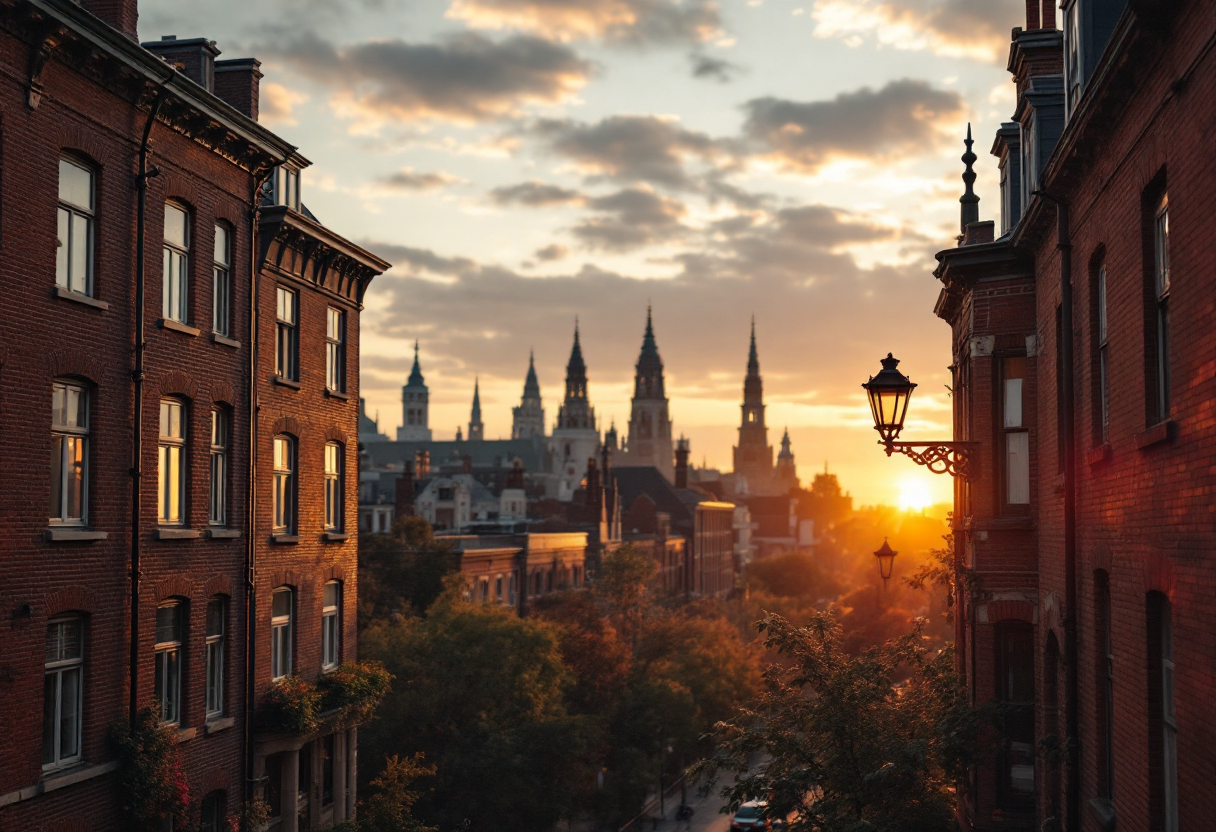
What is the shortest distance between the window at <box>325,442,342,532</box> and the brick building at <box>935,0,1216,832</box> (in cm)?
1414

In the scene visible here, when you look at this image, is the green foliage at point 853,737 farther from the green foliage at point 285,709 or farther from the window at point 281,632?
the window at point 281,632

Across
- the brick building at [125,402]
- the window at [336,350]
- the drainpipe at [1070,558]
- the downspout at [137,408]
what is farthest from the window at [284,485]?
the drainpipe at [1070,558]

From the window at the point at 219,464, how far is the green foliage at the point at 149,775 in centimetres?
436

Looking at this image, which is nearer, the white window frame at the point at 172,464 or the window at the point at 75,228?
the window at the point at 75,228

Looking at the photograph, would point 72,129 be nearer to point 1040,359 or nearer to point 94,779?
point 94,779

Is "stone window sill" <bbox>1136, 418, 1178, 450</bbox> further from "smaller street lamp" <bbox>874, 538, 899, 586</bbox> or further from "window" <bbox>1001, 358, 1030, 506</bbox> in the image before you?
"smaller street lamp" <bbox>874, 538, 899, 586</bbox>

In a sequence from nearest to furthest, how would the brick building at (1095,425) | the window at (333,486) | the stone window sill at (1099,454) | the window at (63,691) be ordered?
the brick building at (1095,425) < the stone window sill at (1099,454) < the window at (63,691) < the window at (333,486)

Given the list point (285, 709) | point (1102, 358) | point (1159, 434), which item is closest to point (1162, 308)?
point (1159, 434)

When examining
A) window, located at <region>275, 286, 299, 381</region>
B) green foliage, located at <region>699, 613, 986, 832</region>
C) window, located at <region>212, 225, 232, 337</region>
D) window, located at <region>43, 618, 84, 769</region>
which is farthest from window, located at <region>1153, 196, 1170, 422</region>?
window, located at <region>275, 286, 299, 381</region>

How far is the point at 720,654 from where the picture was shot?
7069cm

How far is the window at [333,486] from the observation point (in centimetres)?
3122

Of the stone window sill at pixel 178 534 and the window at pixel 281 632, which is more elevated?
the stone window sill at pixel 178 534

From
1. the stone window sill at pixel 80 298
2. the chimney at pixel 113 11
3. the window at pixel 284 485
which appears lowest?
the window at pixel 284 485

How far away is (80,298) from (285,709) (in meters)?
10.3
